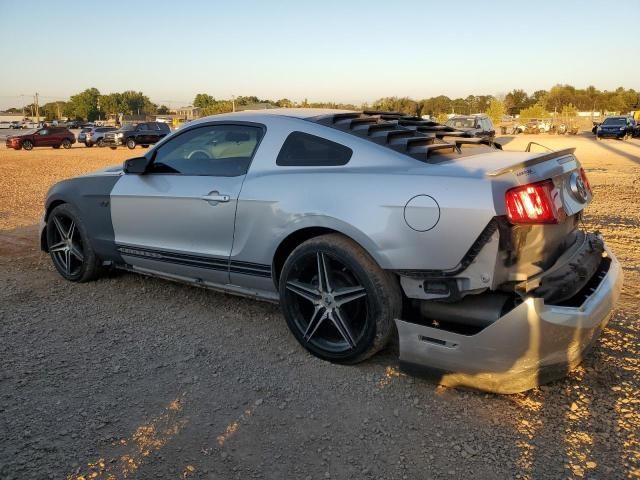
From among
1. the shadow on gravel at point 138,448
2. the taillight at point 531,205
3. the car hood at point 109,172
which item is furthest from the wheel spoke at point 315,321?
the car hood at point 109,172

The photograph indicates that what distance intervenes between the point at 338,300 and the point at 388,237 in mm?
565

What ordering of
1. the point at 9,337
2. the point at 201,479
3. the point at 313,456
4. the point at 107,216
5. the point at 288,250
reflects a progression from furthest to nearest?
the point at 107,216 → the point at 9,337 → the point at 288,250 → the point at 313,456 → the point at 201,479

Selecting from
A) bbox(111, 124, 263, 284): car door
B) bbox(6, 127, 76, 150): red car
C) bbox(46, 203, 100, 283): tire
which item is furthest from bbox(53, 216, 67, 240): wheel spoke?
bbox(6, 127, 76, 150): red car

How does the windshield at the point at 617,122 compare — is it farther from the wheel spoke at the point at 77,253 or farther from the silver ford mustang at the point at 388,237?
the wheel spoke at the point at 77,253

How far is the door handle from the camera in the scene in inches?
152

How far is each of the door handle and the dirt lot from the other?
973mm

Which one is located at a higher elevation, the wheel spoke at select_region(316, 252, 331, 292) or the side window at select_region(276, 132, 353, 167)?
the side window at select_region(276, 132, 353, 167)

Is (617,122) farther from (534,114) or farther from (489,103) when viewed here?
(489,103)

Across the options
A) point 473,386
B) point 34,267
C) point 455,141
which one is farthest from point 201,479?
point 34,267

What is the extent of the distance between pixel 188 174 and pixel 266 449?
231 centimetres

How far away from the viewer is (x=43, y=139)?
33406mm

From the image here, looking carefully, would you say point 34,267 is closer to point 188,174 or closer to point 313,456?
point 188,174

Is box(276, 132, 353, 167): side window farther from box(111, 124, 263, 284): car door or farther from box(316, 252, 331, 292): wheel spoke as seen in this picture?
box(316, 252, 331, 292): wheel spoke

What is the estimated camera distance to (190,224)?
409 centimetres
